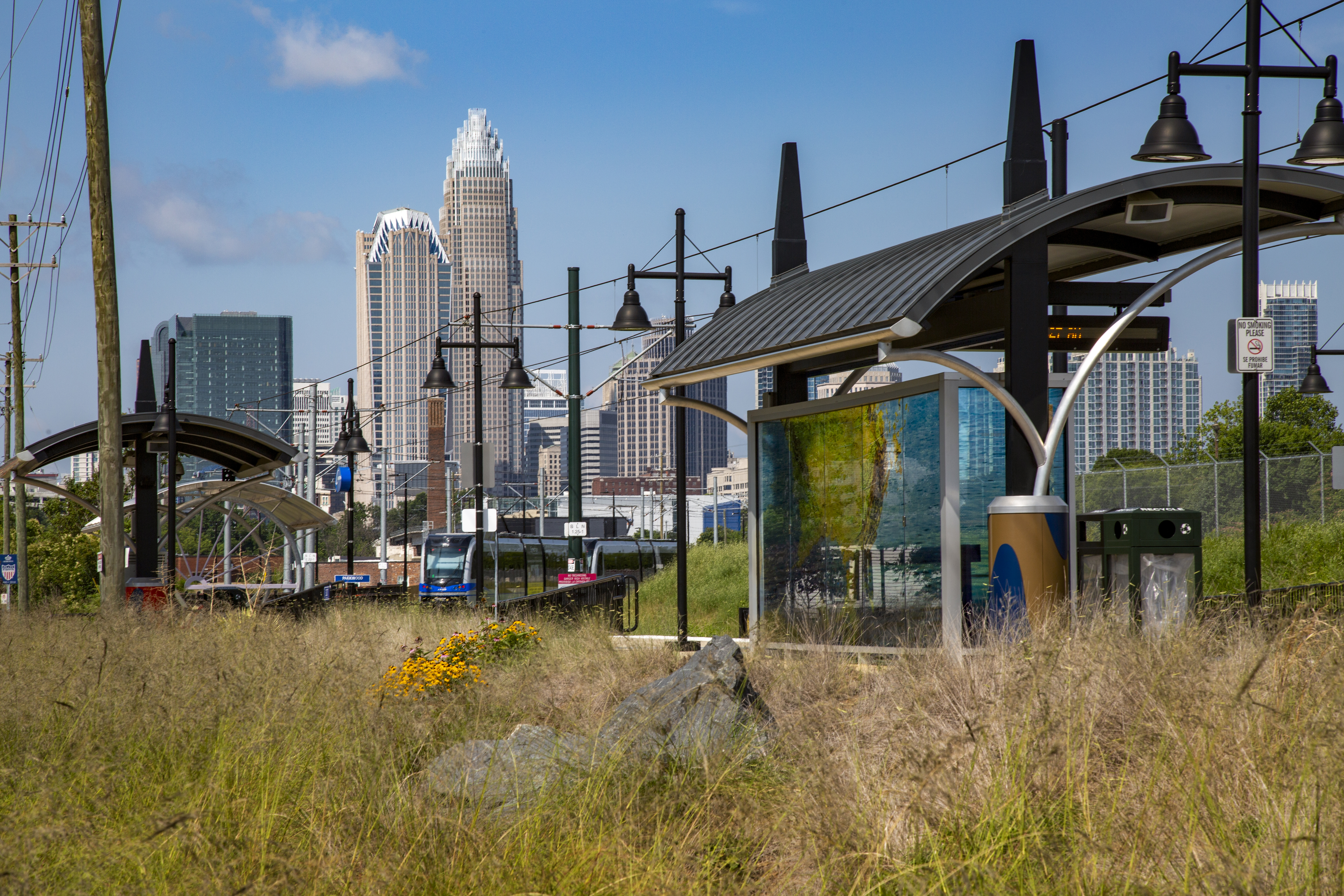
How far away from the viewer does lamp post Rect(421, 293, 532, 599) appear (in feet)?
78.8

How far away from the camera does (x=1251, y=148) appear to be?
34.3 feet

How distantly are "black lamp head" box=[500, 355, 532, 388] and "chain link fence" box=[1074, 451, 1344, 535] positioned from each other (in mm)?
12977

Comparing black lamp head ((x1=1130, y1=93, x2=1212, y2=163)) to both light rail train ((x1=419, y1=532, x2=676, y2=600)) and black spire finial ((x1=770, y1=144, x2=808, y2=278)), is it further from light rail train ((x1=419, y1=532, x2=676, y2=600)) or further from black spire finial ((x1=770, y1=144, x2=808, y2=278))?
light rail train ((x1=419, y1=532, x2=676, y2=600))

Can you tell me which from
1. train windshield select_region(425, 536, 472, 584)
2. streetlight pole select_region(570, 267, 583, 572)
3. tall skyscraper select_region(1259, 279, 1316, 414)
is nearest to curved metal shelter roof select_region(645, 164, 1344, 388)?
streetlight pole select_region(570, 267, 583, 572)

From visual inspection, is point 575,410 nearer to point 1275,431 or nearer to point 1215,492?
point 1215,492

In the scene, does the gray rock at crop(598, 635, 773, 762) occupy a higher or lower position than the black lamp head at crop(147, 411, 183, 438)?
lower

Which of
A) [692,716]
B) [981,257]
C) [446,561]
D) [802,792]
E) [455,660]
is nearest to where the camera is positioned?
[802,792]

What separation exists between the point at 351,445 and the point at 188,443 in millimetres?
5968

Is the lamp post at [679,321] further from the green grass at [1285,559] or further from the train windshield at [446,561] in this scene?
the train windshield at [446,561]

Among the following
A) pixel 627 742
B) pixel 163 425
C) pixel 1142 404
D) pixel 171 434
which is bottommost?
pixel 627 742

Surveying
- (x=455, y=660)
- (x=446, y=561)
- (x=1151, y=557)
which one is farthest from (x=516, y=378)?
(x=1151, y=557)

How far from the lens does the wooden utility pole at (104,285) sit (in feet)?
51.0

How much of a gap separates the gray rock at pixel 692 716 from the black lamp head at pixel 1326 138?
7.32 meters

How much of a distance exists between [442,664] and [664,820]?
4.69 metres
